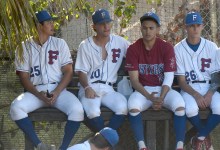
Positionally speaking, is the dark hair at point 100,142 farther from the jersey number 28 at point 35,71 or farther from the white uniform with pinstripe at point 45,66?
the jersey number 28 at point 35,71

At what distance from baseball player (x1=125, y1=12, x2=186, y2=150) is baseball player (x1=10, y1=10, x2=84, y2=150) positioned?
596mm

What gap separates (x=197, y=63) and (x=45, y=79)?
156cm

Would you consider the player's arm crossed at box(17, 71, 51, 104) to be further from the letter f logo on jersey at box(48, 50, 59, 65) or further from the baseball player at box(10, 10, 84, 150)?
the letter f logo on jersey at box(48, 50, 59, 65)

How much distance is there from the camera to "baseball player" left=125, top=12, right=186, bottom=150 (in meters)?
6.34

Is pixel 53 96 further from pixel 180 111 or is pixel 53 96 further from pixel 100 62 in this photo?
pixel 180 111

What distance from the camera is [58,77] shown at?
22.0ft

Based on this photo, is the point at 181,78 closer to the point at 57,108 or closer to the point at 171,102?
the point at 171,102

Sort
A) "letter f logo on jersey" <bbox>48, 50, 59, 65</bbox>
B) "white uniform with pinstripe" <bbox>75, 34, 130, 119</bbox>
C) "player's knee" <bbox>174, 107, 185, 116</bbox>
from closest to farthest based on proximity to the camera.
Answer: "player's knee" <bbox>174, 107, 185, 116</bbox> < "white uniform with pinstripe" <bbox>75, 34, 130, 119</bbox> < "letter f logo on jersey" <bbox>48, 50, 59, 65</bbox>

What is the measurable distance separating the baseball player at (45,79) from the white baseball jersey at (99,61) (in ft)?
0.50

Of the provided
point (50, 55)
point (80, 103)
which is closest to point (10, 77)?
point (50, 55)

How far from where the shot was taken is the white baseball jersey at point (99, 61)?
6664mm

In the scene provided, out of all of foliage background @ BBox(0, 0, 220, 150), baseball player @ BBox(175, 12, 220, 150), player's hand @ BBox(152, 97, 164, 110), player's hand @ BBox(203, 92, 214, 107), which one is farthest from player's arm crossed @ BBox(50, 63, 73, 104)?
player's hand @ BBox(203, 92, 214, 107)

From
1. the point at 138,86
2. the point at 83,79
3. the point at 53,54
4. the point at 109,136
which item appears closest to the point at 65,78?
the point at 83,79

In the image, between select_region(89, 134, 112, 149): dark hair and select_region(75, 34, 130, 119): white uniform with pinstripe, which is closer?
select_region(89, 134, 112, 149): dark hair
